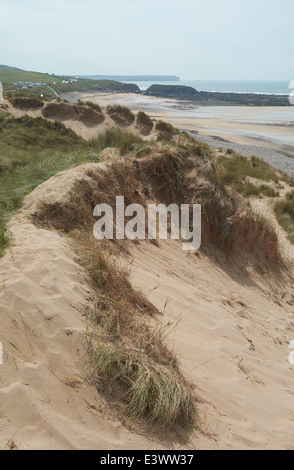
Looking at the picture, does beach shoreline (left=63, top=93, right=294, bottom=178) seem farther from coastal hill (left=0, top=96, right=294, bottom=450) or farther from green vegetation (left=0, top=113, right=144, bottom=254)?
coastal hill (left=0, top=96, right=294, bottom=450)

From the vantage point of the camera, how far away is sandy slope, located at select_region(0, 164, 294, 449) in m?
2.79

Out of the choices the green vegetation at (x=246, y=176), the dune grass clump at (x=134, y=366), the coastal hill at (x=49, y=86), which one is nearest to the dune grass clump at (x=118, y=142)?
the green vegetation at (x=246, y=176)

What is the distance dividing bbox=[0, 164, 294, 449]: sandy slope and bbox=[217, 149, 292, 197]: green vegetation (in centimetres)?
677

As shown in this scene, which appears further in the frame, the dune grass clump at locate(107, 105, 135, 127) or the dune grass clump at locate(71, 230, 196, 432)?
the dune grass clump at locate(107, 105, 135, 127)

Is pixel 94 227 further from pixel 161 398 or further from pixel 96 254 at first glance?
pixel 161 398

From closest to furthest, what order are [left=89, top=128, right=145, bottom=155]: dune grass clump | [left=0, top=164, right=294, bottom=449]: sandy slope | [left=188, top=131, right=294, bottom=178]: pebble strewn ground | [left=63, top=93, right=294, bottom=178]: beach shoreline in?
[left=0, top=164, right=294, bottom=449]: sandy slope → [left=89, top=128, right=145, bottom=155]: dune grass clump → [left=188, top=131, right=294, bottom=178]: pebble strewn ground → [left=63, top=93, right=294, bottom=178]: beach shoreline

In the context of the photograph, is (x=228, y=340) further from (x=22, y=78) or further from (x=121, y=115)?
(x=22, y=78)

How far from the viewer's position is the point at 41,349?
322 cm

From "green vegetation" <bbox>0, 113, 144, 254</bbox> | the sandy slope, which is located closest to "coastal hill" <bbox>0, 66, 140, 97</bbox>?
"green vegetation" <bbox>0, 113, 144, 254</bbox>

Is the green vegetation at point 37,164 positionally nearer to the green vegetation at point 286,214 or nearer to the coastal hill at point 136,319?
the coastal hill at point 136,319

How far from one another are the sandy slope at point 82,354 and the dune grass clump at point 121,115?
19.2 meters

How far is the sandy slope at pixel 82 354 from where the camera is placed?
2.79 meters

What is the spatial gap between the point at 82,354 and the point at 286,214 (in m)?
11.0
